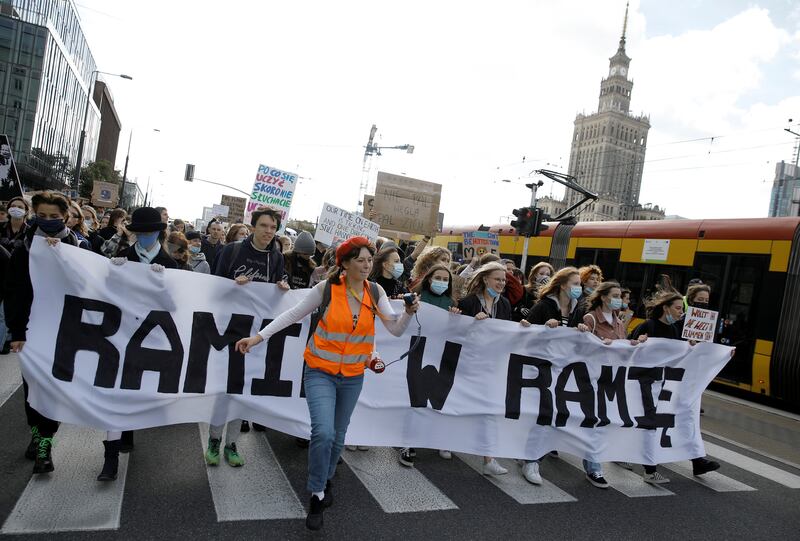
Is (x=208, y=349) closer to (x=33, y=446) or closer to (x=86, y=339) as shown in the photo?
(x=86, y=339)

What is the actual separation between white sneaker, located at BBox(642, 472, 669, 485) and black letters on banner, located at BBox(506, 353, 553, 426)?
105 centimetres

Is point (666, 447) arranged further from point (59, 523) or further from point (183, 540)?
point (59, 523)

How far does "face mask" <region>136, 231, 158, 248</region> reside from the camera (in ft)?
14.9

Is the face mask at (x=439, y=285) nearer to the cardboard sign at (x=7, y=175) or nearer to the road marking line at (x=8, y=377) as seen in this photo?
the road marking line at (x=8, y=377)

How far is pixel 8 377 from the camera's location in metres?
6.07

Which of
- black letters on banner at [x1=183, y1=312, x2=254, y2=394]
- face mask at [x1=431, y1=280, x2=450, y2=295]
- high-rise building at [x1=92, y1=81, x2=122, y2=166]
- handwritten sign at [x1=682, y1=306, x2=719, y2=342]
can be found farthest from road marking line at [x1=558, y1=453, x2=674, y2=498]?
high-rise building at [x1=92, y1=81, x2=122, y2=166]

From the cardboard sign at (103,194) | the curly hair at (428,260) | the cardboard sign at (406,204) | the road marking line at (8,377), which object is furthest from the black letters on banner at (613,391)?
the cardboard sign at (103,194)

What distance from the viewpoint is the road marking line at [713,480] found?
17.9 feet

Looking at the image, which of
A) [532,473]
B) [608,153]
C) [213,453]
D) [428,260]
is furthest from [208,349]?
[608,153]

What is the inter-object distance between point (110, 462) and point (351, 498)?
160cm

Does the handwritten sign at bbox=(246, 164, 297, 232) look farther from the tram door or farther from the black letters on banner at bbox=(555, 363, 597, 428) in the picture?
the black letters on banner at bbox=(555, 363, 597, 428)

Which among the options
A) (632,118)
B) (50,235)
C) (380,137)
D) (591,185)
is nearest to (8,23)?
(380,137)

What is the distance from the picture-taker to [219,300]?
4781 millimetres

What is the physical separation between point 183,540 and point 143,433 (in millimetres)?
1955
